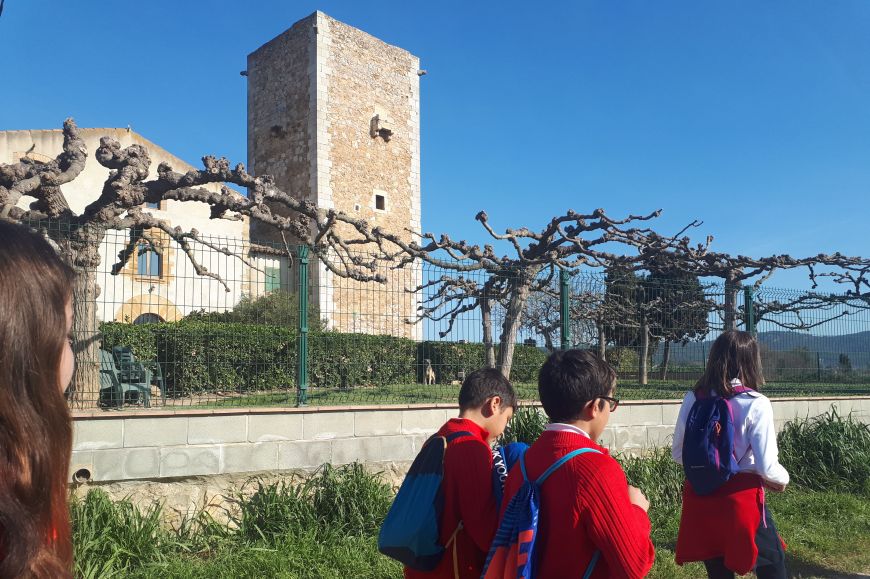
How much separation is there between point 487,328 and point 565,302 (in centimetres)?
103

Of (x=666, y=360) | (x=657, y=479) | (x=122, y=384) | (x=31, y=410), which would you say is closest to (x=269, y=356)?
(x=122, y=384)

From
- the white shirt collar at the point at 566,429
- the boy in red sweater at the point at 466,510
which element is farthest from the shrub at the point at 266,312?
the white shirt collar at the point at 566,429

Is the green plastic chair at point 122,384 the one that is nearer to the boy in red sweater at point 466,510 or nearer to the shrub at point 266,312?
the shrub at point 266,312

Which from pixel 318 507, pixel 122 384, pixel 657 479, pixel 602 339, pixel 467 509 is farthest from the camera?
pixel 602 339

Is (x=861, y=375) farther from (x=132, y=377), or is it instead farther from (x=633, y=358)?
(x=132, y=377)

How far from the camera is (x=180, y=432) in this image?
19.8 feet

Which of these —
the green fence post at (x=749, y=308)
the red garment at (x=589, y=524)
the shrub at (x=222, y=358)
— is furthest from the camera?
the green fence post at (x=749, y=308)

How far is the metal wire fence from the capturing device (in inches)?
277

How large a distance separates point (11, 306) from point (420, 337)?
709 centimetres

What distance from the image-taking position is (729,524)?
3.59m

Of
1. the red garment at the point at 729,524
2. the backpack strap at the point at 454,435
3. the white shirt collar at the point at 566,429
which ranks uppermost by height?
the white shirt collar at the point at 566,429

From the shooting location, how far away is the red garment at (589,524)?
2.23 metres

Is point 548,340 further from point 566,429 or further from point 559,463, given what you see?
point 559,463

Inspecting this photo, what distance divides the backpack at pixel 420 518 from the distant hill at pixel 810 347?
776cm
